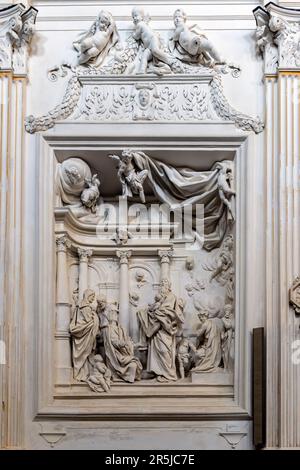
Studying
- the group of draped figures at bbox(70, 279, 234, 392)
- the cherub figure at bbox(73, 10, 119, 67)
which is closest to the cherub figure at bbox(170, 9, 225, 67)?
the cherub figure at bbox(73, 10, 119, 67)

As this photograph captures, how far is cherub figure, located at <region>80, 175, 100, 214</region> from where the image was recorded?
10922 millimetres

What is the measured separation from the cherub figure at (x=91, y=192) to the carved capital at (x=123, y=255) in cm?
53

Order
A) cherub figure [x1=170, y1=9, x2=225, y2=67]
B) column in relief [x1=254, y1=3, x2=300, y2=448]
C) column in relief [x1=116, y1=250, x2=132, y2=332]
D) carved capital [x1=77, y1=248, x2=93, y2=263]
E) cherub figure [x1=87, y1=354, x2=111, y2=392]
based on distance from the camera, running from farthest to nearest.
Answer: carved capital [x1=77, y1=248, x2=93, y2=263] < column in relief [x1=116, y1=250, x2=132, y2=332] < cherub figure [x1=170, y1=9, x2=225, y2=67] < cherub figure [x1=87, y1=354, x2=111, y2=392] < column in relief [x1=254, y1=3, x2=300, y2=448]

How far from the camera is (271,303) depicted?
10.4 metres

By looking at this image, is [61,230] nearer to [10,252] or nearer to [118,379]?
[10,252]

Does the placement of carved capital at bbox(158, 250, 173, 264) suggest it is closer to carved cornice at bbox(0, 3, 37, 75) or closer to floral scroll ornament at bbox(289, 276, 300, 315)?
floral scroll ornament at bbox(289, 276, 300, 315)

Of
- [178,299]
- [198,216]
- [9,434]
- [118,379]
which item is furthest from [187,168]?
[9,434]

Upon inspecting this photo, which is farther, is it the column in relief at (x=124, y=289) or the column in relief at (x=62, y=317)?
the column in relief at (x=124, y=289)

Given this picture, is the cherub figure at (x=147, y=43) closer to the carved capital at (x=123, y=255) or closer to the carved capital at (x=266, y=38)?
the carved capital at (x=266, y=38)

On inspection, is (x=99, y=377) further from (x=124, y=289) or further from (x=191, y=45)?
(x=191, y=45)

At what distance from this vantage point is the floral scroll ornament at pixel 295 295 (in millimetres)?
10258

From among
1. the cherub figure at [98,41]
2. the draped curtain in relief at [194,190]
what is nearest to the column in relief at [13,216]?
the cherub figure at [98,41]

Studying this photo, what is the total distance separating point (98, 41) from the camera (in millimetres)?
10773

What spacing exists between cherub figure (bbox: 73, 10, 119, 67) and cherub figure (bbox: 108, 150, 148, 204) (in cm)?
92
